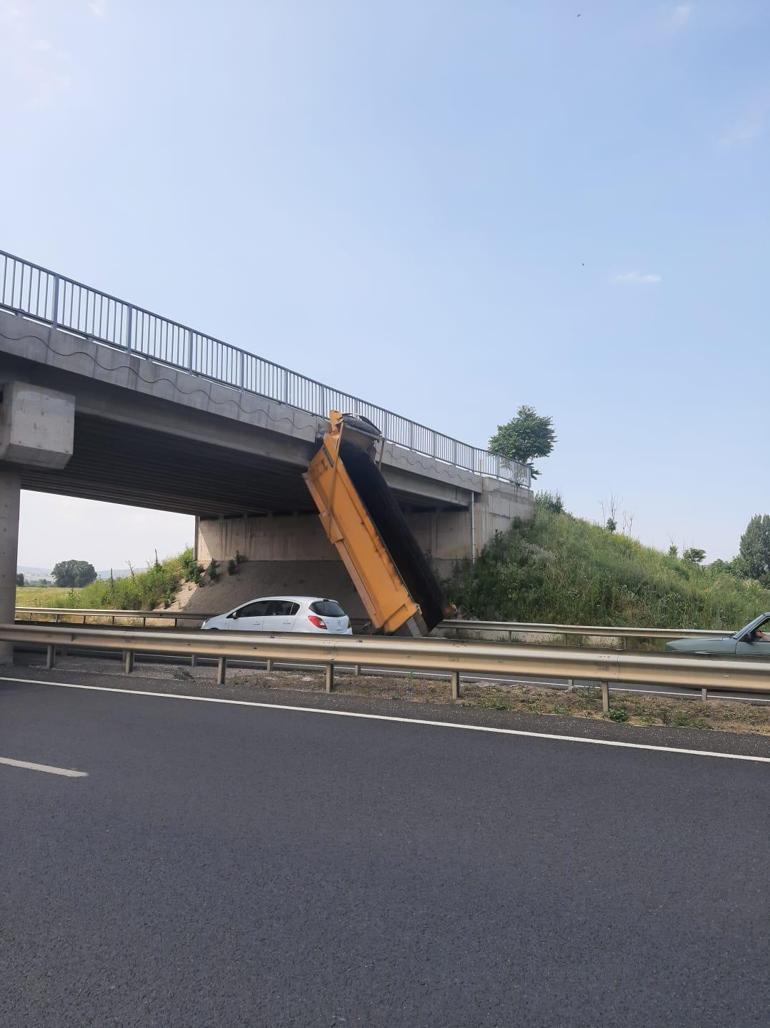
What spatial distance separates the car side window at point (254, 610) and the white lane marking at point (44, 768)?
37.5 ft

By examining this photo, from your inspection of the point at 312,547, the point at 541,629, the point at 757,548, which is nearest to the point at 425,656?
the point at 541,629

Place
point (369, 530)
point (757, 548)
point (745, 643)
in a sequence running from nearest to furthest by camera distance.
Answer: point (745, 643) < point (369, 530) < point (757, 548)

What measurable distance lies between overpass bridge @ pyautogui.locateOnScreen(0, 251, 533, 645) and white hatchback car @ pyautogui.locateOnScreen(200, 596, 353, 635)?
4.33 metres

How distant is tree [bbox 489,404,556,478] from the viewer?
56281 mm

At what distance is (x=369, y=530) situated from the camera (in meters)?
19.2

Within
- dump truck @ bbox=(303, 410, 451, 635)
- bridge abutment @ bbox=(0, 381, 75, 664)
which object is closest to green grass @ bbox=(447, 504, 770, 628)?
dump truck @ bbox=(303, 410, 451, 635)

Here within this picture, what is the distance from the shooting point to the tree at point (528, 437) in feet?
185

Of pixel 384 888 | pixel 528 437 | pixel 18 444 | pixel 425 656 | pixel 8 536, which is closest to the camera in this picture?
pixel 384 888

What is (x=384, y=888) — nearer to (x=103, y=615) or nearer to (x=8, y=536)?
(x=8, y=536)

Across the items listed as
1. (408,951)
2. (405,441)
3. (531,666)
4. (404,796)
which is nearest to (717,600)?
(405,441)

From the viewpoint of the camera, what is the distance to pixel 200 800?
5.58 m

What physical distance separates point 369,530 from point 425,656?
9110mm

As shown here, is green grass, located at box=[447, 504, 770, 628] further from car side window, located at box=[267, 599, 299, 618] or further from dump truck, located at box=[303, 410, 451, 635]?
car side window, located at box=[267, 599, 299, 618]

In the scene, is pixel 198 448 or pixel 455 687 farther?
pixel 198 448
